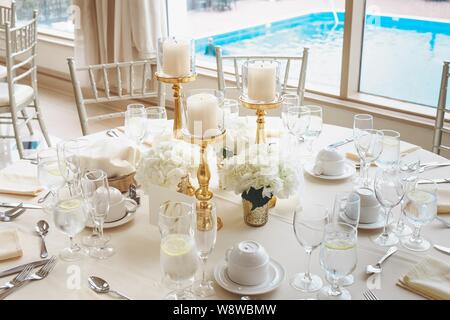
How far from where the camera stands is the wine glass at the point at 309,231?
116cm

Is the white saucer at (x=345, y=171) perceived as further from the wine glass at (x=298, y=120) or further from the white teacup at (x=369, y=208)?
the white teacup at (x=369, y=208)

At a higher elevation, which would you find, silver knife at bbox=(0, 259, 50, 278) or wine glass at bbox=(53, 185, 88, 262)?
wine glass at bbox=(53, 185, 88, 262)

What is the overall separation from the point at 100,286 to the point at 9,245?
0.29 meters

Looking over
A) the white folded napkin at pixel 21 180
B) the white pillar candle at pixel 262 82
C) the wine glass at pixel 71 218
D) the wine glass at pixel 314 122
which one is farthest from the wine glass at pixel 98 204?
the wine glass at pixel 314 122

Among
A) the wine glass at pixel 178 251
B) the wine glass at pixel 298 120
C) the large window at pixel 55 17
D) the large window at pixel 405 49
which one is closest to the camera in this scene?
the wine glass at pixel 178 251

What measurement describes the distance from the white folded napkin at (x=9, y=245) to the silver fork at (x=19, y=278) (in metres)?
0.07

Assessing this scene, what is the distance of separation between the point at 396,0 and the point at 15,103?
8.18ft

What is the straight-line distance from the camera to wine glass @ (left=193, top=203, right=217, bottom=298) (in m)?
1.14

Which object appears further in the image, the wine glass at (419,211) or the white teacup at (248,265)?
the wine glass at (419,211)

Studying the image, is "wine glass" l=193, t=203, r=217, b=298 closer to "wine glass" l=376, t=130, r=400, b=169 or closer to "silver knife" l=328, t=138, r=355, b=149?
"wine glass" l=376, t=130, r=400, b=169

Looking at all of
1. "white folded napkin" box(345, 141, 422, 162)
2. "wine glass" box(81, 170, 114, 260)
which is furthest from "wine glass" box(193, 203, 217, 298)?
"white folded napkin" box(345, 141, 422, 162)

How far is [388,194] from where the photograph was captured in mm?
1362

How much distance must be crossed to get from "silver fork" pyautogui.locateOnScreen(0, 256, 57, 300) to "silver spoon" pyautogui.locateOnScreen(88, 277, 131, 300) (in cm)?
11
